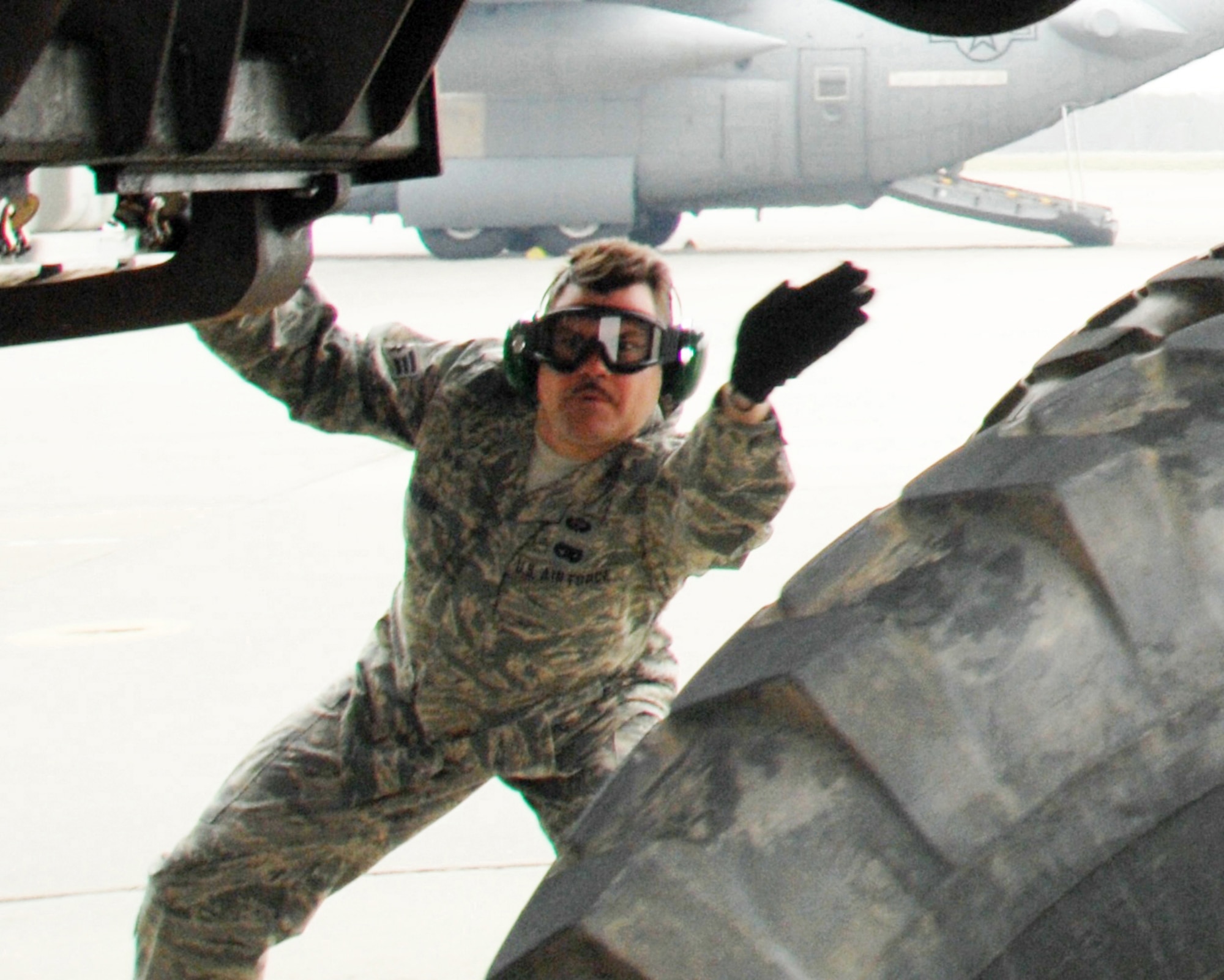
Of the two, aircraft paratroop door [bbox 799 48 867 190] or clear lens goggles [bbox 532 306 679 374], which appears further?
aircraft paratroop door [bbox 799 48 867 190]

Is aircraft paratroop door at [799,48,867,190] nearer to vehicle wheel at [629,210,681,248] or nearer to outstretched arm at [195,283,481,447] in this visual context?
vehicle wheel at [629,210,681,248]

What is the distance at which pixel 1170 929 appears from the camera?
1035 millimetres

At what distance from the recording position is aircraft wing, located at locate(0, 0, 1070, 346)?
133 cm

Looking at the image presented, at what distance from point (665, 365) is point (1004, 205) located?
2046 cm

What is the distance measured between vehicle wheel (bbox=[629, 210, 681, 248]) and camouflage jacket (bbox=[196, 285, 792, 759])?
18.4 meters

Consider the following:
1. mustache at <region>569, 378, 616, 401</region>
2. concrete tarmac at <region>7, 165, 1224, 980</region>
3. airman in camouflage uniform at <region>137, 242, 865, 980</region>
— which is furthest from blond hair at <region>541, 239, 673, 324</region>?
concrete tarmac at <region>7, 165, 1224, 980</region>

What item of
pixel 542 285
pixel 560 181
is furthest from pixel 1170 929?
pixel 560 181

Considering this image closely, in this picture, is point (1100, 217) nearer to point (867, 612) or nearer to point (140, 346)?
point (140, 346)

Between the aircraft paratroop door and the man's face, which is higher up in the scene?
the man's face

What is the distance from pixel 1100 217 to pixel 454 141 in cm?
712

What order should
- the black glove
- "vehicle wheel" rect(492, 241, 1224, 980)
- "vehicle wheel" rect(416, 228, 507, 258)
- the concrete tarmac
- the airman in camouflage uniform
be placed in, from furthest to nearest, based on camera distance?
"vehicle wheel" rect(416, 228, 507, 258) → the concrete tarmac → the airman in camouflage uniform → the black glove → "vehicle wheel" rect(492, 241, 1224, 980)

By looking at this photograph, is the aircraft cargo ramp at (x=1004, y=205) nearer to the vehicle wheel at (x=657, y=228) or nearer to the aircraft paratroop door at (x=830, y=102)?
the aircraft paratroop door at (x=830, y=102)

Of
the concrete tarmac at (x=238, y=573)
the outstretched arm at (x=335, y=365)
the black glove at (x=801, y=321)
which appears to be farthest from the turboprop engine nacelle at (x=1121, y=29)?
the black glove at (x=801, y=321)

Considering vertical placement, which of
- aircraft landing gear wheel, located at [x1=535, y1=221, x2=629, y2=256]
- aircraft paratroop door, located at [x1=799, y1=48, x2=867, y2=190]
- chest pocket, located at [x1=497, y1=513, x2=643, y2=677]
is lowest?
aircraft landing gear wheel, located at [x1=535, y1=221, x2=629, y2=256]
